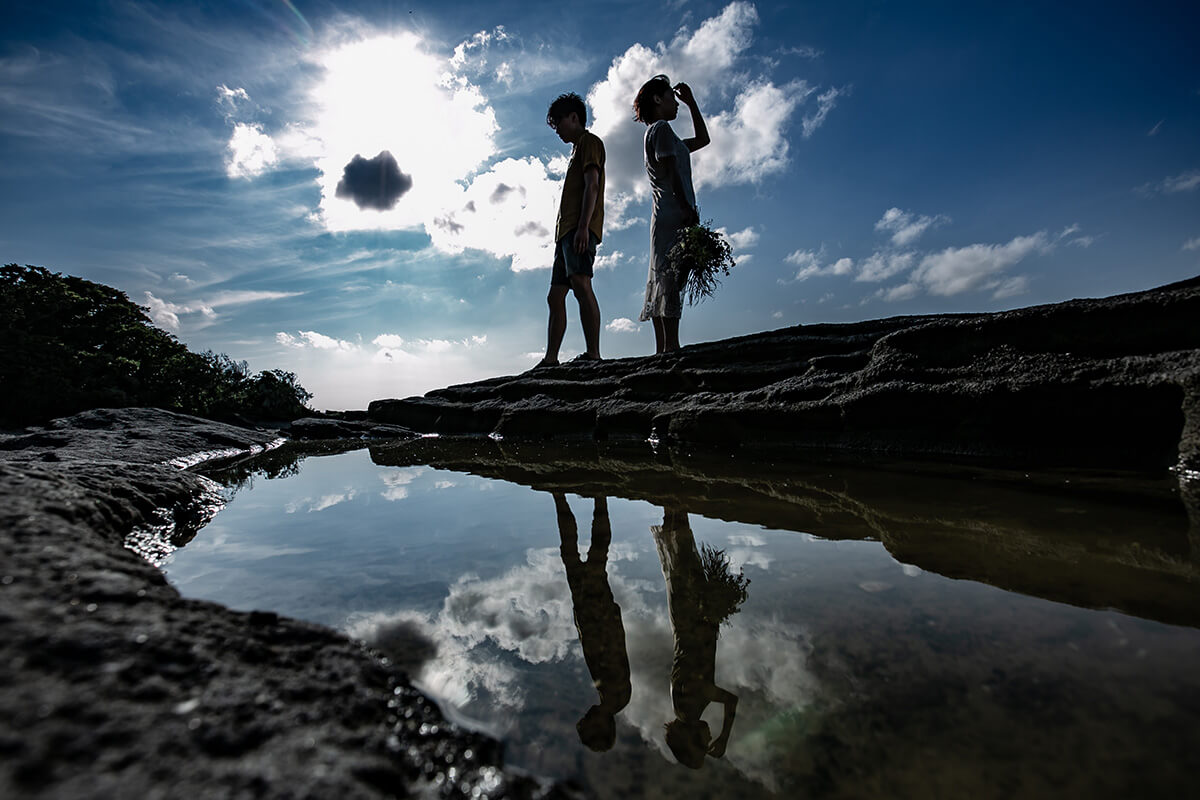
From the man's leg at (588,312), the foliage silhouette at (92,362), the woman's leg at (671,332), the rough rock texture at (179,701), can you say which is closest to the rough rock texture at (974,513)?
the rough rock texture at (179,701)

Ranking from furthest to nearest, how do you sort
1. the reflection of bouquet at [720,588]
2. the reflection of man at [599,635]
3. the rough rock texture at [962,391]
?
the rough rock texture at [962,391] < the reflection of bouquet at [720,588] < the reflection of man at [599,635]

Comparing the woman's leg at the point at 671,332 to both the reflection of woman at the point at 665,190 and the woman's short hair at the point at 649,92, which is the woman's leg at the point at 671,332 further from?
the woman's short hair at the point at 649,92

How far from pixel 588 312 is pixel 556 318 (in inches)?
21.1

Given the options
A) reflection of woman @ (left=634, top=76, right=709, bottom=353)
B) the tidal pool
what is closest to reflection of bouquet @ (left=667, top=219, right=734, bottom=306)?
reflection of woman @ (left=634, top=76, right=709, bottom=353)

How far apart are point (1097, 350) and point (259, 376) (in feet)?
41.3

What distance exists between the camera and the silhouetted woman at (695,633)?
2.54 feet

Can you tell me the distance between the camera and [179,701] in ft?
1.96

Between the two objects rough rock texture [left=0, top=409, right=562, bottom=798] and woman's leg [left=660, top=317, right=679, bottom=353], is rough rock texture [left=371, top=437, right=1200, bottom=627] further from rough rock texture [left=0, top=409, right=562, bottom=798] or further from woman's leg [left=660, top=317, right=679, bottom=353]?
woman's leg [left=660, top=317, right=679, bottom=353]

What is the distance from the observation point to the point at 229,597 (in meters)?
1.29

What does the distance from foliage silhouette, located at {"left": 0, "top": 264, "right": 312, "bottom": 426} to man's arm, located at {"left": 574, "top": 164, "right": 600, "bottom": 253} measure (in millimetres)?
6854

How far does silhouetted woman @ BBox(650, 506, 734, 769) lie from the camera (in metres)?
0.78

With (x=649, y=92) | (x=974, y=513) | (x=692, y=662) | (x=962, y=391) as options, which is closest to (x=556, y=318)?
(x=649, y=92)

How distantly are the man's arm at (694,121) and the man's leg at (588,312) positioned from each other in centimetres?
234

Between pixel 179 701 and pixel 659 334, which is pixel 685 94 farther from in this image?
pixel 179 701
